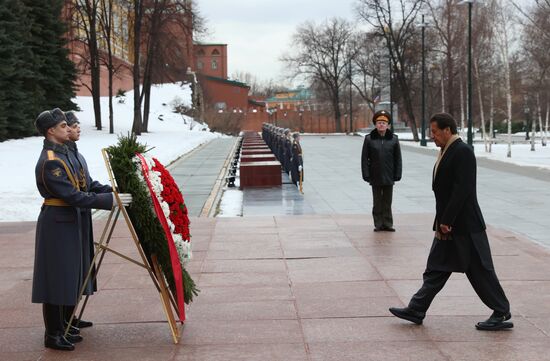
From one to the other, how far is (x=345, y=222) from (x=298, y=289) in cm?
481

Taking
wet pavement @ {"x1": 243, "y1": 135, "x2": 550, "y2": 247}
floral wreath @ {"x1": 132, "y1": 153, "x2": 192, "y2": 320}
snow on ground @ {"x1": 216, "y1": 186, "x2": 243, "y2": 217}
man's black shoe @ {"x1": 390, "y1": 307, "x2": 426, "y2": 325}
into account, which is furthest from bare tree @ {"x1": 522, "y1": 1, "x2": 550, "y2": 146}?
floral wreath @ {"x1": 132, "y1": 153, "x2": 192, "y2": 320}

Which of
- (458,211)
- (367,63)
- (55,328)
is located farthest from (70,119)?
(367,63)

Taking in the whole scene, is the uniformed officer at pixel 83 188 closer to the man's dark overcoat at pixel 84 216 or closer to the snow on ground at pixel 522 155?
the man's dark overcoat at pixel 84 216

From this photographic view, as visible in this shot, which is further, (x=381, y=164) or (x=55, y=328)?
(x=381, y=164)

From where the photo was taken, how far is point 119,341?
228 inches

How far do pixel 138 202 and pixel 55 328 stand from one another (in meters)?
1.12

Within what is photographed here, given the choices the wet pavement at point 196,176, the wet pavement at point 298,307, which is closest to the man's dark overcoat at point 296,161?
the wet pavement at point 196,176

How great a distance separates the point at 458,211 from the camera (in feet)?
18.8

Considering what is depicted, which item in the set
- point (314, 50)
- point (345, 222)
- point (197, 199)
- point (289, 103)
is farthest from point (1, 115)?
point (289, 103)

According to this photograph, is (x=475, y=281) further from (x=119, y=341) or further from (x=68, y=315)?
(x=68, y=315)

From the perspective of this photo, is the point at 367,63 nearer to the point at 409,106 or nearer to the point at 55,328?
the point at 409,106

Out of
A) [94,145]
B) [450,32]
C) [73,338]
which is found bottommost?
[73,338]

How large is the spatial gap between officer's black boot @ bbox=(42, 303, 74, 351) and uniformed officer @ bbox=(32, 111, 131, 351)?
0.04ft

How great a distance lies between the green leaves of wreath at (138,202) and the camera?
18.1 ft
